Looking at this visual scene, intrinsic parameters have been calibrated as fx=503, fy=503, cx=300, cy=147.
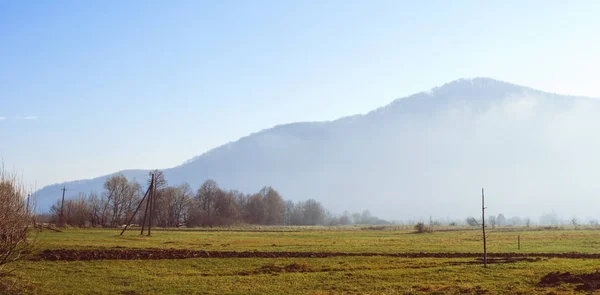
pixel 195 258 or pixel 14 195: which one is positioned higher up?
pixel 14 195

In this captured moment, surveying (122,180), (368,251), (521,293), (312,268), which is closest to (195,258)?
(312,268)

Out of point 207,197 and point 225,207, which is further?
point 207,197

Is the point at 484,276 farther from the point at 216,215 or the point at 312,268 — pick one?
the point at 216,215

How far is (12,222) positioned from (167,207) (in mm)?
128441

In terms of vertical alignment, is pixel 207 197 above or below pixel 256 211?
above

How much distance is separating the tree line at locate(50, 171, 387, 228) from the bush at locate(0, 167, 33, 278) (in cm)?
8151

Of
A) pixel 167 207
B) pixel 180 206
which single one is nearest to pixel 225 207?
pixel 180 206

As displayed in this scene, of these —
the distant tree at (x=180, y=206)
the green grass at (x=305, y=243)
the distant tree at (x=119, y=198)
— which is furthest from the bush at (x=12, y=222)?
the distant tree at (x=180, y=206)

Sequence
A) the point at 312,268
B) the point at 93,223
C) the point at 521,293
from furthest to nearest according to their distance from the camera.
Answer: the point at 93,223 < the point at 312,268 < the point at 521,293

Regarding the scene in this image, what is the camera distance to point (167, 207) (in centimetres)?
15062

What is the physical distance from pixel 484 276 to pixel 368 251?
17780mm

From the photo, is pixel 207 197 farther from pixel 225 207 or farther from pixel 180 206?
pixel 180 206

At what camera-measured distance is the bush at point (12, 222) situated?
25000 mm

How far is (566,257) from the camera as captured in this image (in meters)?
46.7
